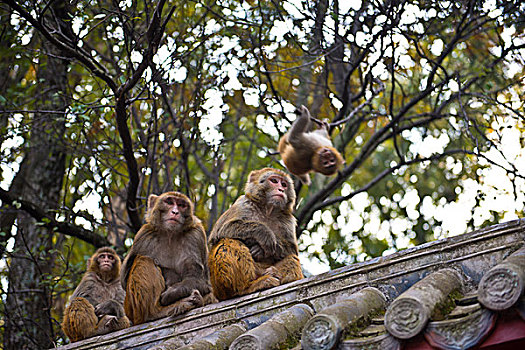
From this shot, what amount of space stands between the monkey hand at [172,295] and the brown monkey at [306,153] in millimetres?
3399

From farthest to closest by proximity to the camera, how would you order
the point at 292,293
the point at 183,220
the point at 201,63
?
the point at 201,63 < the point at 183,220 < the point at 292,293

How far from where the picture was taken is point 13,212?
832cm

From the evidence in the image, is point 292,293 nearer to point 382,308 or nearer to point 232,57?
point 382,308

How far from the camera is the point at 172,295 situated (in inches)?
218

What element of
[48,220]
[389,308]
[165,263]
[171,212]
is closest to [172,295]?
[165,263]

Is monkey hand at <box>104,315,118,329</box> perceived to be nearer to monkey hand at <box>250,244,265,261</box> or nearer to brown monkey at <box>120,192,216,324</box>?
brown monkey at <box>120,192,216,324</box>

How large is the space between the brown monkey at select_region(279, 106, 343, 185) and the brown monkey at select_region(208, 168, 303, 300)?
228 centimetres

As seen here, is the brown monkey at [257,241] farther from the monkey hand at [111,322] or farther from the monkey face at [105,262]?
the monkey face at [105,262]

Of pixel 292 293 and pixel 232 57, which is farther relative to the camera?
pixel 232 57

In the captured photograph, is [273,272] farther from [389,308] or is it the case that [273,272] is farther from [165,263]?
[389,308]

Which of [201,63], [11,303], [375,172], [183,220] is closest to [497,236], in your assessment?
[183,220]

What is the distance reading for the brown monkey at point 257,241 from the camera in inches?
203

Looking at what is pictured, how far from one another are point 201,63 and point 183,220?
2675mm

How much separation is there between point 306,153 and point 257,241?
3091 mm
